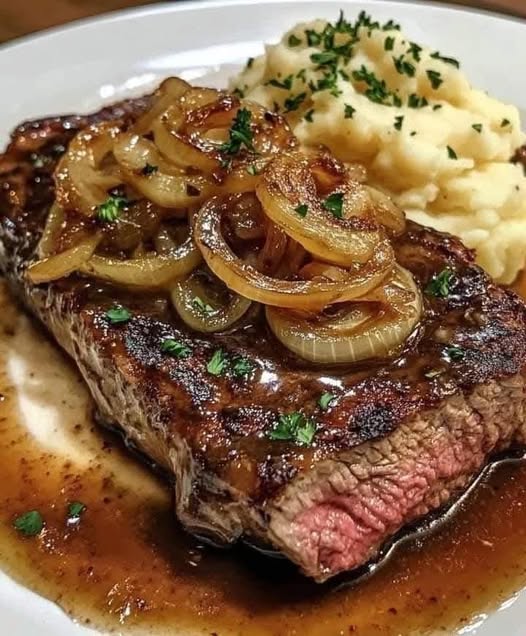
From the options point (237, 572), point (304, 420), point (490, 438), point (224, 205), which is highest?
point (224, 205)

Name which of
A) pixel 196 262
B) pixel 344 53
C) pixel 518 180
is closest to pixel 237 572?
pixel 196 262

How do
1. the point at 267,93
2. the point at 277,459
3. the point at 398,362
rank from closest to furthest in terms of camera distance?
1. the point at 277,459
2. the point at 398,362
3. the point at 267,93

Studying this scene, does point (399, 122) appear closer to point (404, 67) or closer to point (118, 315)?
point (404, 67)

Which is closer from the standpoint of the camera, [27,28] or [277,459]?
[277,459]

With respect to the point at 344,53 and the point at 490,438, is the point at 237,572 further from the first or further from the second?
the point at 344,53

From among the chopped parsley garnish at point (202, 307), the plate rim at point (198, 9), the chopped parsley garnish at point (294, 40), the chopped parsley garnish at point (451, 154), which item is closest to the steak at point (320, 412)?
the chopped parsley garnish at point (202, 307)

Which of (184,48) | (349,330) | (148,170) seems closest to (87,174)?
(148,170)

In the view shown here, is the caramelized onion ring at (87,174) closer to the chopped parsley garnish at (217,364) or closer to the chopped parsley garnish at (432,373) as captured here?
the chopped parsley garnish at (217,364)
